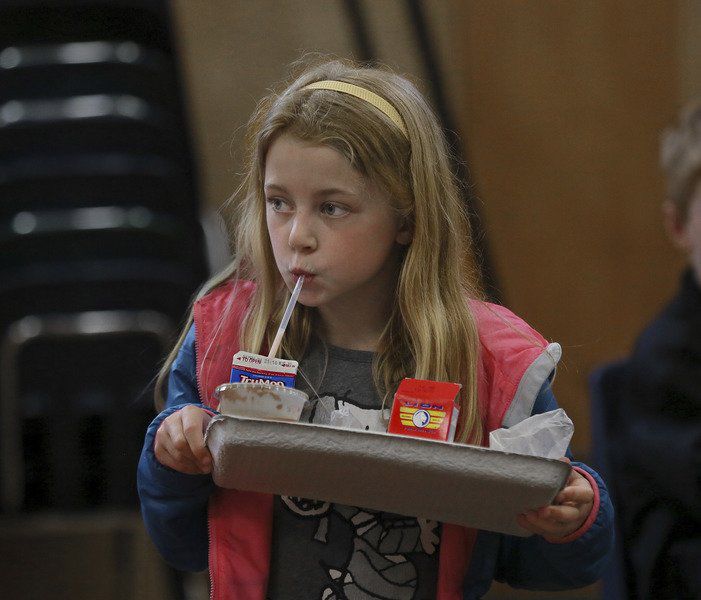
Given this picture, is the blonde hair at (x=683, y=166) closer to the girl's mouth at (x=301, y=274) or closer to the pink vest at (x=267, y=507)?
the pink vest at (x=267, y=507)

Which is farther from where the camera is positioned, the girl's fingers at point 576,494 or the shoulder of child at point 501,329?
the shoulder of child at point 501,329

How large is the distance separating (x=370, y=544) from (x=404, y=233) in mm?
308

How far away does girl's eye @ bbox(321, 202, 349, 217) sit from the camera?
3.58 feet

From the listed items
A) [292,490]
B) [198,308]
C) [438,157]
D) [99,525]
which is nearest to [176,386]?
[198,308]

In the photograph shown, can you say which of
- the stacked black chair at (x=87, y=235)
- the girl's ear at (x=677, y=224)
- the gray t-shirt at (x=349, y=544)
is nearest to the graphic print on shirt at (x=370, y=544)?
the gray t-shirt at (x=349, y=544)

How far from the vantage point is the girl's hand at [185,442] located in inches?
40.9

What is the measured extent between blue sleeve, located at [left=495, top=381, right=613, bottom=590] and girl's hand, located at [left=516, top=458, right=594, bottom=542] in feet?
0.11

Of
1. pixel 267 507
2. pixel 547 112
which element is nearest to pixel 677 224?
pixel 267 507

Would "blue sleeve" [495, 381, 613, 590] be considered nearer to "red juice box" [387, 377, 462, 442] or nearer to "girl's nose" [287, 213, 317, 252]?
"red juice box" [387, 377, 462, 442]

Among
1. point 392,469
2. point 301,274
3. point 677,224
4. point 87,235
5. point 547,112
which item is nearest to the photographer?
point 392,469

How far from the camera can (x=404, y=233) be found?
1.15 m

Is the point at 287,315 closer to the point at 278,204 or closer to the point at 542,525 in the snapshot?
the point at 278,204

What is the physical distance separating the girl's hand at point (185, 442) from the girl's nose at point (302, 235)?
0.18 metres

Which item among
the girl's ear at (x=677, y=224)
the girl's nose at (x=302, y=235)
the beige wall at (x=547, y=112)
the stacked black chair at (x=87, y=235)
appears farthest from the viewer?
the beige wall at (x=547, y=112)
